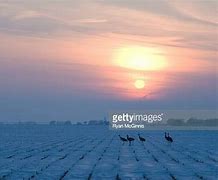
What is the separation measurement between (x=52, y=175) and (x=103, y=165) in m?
4.54

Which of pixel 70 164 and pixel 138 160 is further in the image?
pixel 138 160

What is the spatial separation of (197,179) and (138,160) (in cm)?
786

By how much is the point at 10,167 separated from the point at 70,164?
2.65 metres

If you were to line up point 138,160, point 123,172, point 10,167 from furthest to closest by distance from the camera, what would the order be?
point 138,160, point 10,167, point 123,172

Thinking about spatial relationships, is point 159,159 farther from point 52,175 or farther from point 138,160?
point 52,175

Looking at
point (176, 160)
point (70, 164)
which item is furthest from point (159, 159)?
point (70, 164)

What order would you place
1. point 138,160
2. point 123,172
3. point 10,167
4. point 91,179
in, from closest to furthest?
point 91,179
point 123,172
point 10,167
point 138,160

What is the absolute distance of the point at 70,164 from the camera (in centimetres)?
2620

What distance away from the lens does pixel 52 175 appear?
856 inches

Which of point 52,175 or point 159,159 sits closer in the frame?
point 52,175

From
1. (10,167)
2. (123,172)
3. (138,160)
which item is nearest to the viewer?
(123,172)

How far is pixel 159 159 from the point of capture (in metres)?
30.2

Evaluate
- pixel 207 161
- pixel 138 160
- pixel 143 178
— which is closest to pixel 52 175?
pixel 143 178

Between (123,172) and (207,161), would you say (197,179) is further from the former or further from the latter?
(207,161)
